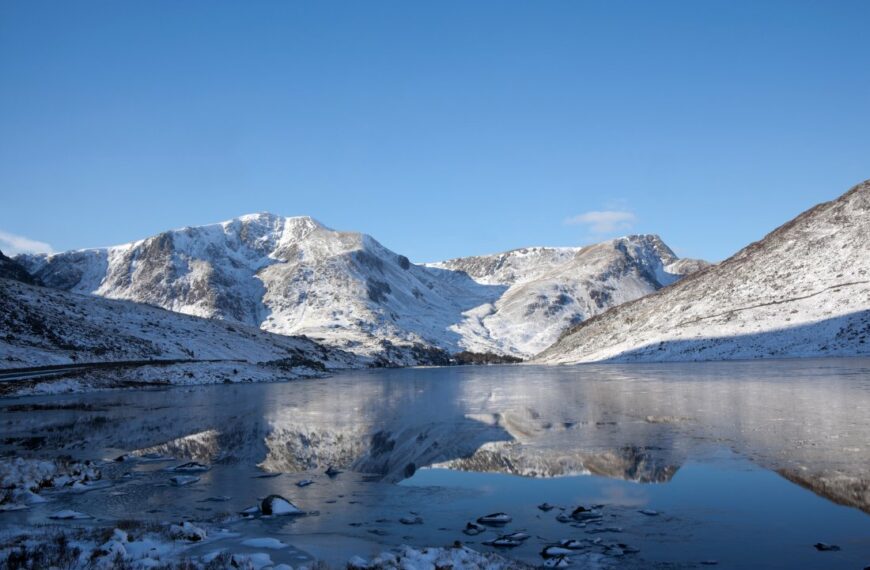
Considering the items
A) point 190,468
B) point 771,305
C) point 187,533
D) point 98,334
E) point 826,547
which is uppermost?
point 771,305

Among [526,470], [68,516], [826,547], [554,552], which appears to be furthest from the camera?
[526,470]

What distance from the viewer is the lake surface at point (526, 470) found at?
17.4 meters

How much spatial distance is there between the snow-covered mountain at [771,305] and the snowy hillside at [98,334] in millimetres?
86484

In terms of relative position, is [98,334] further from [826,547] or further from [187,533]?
[826,547]

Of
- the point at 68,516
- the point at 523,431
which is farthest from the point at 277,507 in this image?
the point at 523,431

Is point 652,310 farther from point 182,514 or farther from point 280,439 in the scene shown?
point 182,514

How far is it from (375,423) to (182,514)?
25.8m

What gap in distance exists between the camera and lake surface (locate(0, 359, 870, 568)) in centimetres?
1742

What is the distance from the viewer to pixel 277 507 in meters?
20.7

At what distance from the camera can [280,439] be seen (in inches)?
1522

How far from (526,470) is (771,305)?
126829 millimetres

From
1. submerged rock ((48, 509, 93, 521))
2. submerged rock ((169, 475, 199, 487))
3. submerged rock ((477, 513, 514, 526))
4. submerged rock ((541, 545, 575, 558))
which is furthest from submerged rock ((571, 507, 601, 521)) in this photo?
submerged rock ((169, 475, 199, 487))

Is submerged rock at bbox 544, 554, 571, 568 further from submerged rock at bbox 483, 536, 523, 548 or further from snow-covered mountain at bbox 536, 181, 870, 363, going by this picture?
snow-covered mountain at bbox 536, 181, 870, 363

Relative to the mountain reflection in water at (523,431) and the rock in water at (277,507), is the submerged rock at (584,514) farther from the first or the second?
the rock in water at (277,507)
